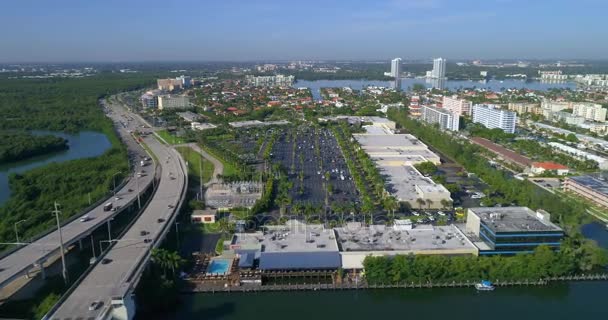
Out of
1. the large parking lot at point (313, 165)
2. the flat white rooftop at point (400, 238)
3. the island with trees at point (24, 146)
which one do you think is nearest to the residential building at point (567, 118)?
the large parking lot at point (313, 165)

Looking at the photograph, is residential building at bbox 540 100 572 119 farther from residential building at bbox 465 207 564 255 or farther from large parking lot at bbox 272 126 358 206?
residential building at bbox 465 207 564 255

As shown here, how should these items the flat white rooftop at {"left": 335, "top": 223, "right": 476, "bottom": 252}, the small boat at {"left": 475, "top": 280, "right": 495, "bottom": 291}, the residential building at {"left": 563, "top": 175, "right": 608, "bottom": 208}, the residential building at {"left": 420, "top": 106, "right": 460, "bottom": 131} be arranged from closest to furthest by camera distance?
1. the small boat at {"left": 475, "top": 280, "right": 495, "bottom": 291}
2. the flat white rooftop at {"left": 335, "top": 223, "right": 476, "bottom": 252}
3. the residential building at {"left": 563, "top": 175, "right": 608, "bottom": 208}
4. the residential building at {"left": 420, "top": 106, "right": 460, "bottom": 131}

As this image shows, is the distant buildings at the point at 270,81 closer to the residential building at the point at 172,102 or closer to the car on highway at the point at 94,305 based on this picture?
the residential building at the point at 172,102

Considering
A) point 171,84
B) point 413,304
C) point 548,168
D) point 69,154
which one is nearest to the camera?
point 413,304

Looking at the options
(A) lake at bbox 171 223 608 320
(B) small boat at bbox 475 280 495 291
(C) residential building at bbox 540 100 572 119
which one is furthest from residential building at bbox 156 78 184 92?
(B) small boat at bbox 475 280 495 291

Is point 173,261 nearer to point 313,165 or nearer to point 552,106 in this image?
point 313,165

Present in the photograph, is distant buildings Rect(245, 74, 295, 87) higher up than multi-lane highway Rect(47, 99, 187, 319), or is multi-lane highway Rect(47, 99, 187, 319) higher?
distant buildings Rect(245, 74, 295, 87)

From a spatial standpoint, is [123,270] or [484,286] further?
[484,286]

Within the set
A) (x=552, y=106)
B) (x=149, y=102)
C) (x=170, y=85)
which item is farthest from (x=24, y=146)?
(x=552, y=106)
